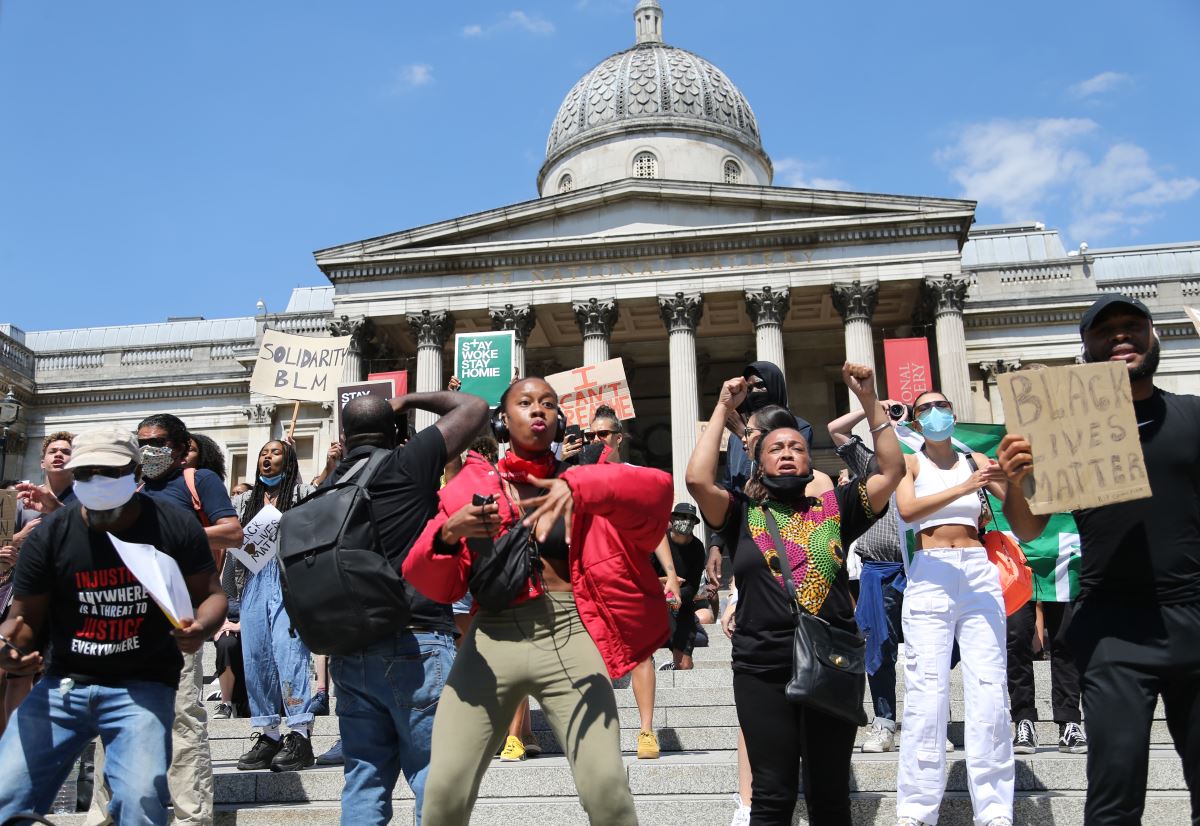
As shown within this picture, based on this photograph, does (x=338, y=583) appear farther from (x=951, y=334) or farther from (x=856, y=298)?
(x=951, y=334)

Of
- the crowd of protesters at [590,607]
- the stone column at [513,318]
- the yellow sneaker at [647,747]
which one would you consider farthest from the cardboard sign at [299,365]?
the stone column at [513,318]

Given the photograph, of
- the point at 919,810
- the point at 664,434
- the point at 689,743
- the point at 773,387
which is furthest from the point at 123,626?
the point at 664,434

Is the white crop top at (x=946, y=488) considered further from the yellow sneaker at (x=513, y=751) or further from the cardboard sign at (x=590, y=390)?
the cardboard sign at (x=590, y=390)

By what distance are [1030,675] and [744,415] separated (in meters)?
3.28

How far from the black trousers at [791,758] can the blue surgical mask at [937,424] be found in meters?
1.88

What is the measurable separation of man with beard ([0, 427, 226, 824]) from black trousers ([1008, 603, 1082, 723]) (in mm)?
5619

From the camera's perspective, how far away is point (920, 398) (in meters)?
5.91

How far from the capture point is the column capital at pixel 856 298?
2861 cm

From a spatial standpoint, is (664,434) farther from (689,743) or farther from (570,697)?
(570,697)

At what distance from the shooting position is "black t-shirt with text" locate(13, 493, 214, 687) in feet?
14.3

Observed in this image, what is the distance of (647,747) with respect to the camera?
24.1ft

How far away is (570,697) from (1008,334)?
3227cm

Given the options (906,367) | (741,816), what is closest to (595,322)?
(906,367)

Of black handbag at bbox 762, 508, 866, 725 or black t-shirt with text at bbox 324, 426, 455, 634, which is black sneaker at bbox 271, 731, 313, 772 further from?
black handbag at bbox 762, 508, 866, 725
